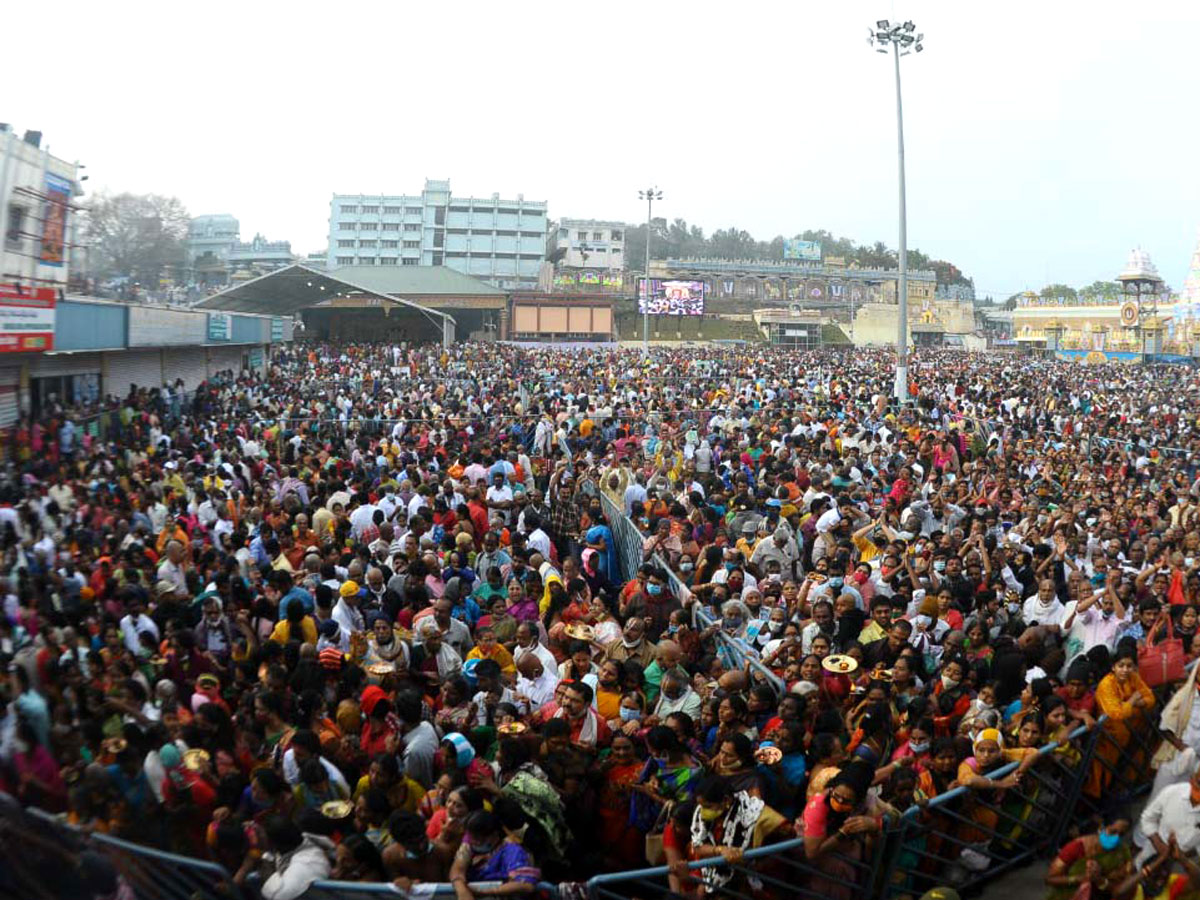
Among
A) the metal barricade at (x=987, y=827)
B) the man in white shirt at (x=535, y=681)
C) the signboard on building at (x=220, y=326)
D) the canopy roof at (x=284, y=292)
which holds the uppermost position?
the canopy roof at (x=284, y=292)

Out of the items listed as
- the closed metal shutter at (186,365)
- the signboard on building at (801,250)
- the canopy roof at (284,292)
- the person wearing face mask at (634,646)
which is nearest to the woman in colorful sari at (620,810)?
the person wearing face mask at (634,646)

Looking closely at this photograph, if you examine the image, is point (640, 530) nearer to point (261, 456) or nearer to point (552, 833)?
point (552, 833)

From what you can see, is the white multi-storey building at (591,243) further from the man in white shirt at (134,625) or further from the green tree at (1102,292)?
the man in white shirt at (134,625)

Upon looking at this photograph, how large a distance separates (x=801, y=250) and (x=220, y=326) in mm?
82130

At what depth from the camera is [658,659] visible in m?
5.66

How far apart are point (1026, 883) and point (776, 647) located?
181 centimetres

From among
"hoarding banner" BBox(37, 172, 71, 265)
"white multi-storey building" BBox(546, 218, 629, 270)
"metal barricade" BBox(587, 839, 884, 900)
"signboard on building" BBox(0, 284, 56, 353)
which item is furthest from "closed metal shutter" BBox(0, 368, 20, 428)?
"white multi-storey building" BBox(546, 218, 629, 270)

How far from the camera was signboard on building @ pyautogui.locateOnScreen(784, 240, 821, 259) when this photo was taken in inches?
3883

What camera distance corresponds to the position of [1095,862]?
13.2ft

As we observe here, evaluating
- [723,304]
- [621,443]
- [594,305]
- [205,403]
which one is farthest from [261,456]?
[723,304]

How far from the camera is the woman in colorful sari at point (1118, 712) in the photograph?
5.24 m

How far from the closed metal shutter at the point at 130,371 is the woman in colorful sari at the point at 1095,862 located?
18487mm

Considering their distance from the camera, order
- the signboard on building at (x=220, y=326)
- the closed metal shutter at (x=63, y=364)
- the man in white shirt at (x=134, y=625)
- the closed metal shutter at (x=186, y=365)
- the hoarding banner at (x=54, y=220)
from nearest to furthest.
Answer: the man in white shirt at (x=134, y=625) < the hoarding banner at (x=54, y=220) < the closed metal shutter at (x=63, y=364) < the closed metal shutter at (x=186, y=365) < the signboard on building at (x=220, y=326)

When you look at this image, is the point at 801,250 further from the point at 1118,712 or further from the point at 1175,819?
the point at 1175,819
